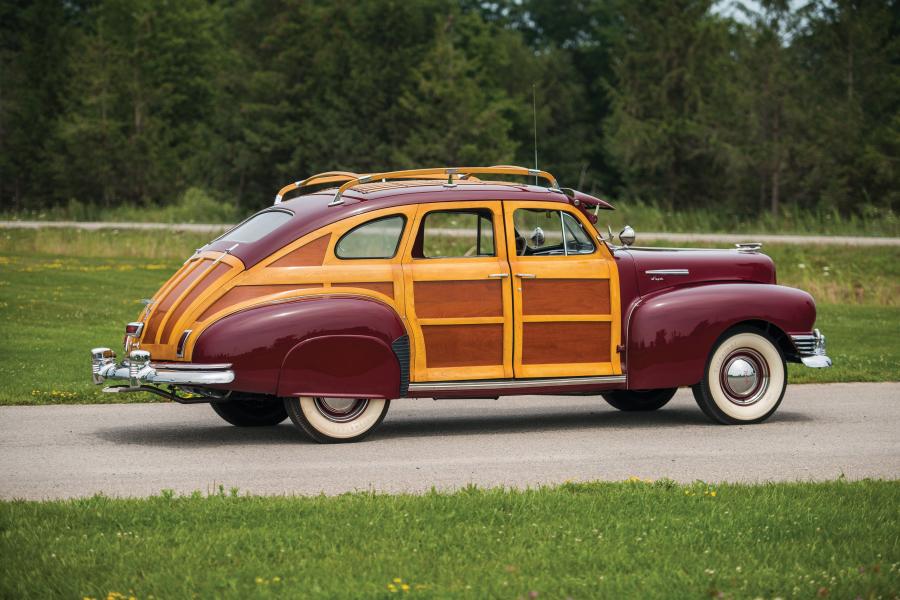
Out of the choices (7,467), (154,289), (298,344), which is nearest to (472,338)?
(298,344)

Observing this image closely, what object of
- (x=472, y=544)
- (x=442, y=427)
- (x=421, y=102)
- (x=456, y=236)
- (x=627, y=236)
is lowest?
(x=442, y=427)

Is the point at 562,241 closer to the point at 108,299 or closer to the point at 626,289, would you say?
the point at 626,289

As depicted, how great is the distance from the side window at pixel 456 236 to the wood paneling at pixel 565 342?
728mm

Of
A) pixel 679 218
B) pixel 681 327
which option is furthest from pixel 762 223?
pixel 681 327

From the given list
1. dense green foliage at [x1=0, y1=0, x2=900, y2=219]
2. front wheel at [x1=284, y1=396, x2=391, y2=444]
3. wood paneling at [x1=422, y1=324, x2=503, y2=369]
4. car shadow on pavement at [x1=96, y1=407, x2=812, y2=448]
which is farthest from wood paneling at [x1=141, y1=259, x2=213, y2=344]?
dense green foliage at [x1=0, y1=0, x2=900, y2=219]

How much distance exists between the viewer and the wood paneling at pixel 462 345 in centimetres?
1007

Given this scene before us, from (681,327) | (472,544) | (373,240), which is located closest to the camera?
(472,544)

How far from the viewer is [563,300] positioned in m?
10.4

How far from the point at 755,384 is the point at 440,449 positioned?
115 inches

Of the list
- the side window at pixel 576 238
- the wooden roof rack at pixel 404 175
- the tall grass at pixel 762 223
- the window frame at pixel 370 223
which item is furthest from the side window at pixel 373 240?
the tall grass at pixel 762 223

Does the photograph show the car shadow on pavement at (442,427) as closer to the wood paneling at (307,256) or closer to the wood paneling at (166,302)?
the wood paneling at (166,302)

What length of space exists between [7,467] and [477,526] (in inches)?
143

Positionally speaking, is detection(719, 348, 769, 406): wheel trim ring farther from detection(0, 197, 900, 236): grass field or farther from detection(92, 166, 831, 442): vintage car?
detection(0, 197, 900, 236): grass field

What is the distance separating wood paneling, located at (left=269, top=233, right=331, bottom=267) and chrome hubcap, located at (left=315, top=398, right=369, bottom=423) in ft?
3.33
